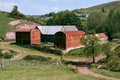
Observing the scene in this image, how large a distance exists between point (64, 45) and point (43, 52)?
590cm

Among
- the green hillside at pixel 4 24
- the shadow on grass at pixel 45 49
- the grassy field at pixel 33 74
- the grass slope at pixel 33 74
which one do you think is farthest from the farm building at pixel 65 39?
the grass slope at pixel 33 74

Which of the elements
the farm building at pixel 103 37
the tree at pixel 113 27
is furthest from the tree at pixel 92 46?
the tree at pixel 113 27

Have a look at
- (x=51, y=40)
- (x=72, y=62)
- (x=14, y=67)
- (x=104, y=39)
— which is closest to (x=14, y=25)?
(x=51, y=40)

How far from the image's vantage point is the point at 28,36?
86938mm

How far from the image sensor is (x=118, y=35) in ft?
341

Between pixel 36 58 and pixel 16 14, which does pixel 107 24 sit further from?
pixel 36 58

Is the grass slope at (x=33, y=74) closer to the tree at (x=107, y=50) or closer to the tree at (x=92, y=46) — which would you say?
the tree at (x=92, y=46)

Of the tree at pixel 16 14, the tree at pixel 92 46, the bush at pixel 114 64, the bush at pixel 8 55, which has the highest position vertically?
the tree at pixel 16 14

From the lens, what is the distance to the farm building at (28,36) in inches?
3413

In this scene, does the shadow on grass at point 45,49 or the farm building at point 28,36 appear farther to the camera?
the farm building at point 28,36

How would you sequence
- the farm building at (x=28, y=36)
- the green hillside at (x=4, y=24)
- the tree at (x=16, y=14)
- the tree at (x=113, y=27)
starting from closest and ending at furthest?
the farm building at (x=28, y=36)
the green hillside at (x=4, y=24)
the tree at (x=113, y=27)
the tree at (x=16, y=14)

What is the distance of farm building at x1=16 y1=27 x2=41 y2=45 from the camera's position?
86688mm

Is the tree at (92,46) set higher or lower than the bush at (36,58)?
higher

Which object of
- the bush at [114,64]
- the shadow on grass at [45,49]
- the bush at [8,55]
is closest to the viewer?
the bush at [114,64]
